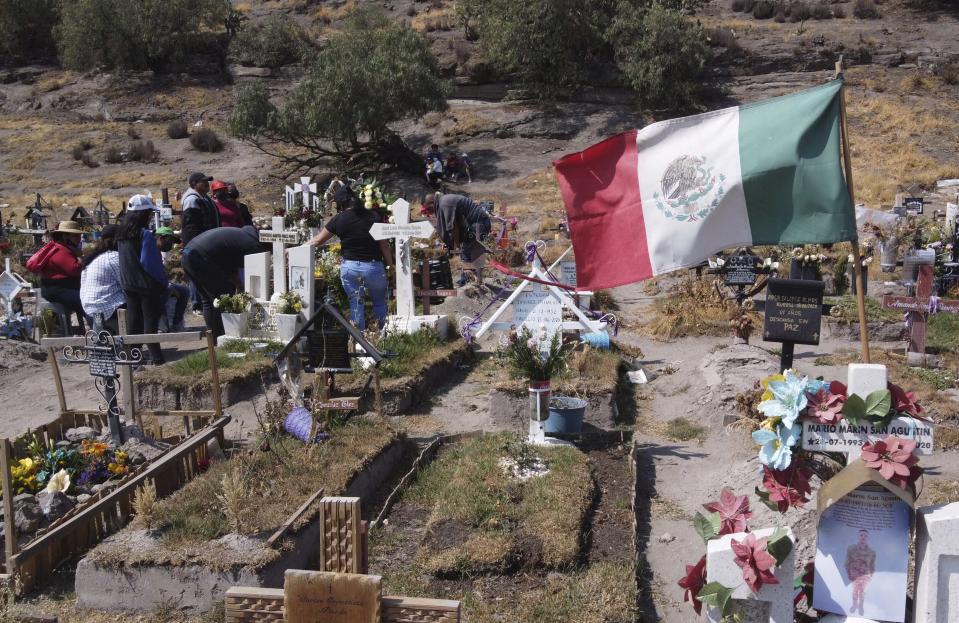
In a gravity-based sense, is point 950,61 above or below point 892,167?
above

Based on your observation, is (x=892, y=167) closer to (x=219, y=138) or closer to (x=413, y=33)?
(x=413, y=33)

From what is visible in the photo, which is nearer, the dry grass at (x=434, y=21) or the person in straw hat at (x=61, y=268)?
the person in straw hat at (x=61, y=268)

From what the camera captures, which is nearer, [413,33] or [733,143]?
[733,143]

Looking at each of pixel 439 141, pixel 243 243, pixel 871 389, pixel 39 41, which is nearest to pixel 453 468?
pixel 871 389

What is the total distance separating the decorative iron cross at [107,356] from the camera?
6.85 metres

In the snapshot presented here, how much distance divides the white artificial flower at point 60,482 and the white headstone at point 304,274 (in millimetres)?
4554

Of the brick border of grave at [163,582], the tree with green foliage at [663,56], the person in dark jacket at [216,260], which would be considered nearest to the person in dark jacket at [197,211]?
the person in dark jacket at [216,260]

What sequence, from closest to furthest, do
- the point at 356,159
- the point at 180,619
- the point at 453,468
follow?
the point at 180,619 → the point at 453,468 → the point at 356,159

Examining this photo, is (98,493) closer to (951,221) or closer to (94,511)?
(94,511)

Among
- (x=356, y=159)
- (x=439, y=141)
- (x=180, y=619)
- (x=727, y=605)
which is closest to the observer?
(x=727, y=605)

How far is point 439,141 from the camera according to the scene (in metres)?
35.2

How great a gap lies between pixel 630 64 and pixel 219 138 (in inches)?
684

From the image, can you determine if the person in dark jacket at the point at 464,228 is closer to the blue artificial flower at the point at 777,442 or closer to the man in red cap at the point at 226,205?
the man in red cap at the point at 226,205

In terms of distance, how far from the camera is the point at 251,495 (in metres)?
6.03
